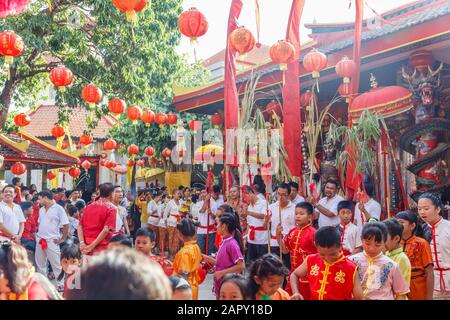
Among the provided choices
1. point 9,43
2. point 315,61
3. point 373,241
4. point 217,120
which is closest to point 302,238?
point 373,241

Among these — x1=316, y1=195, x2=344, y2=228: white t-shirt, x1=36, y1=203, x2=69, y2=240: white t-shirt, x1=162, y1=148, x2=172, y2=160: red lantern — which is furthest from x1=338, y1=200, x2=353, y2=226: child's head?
x1=162, y1=148, x2=172, y2=160: red lantern

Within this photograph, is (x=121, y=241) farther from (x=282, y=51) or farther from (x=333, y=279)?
(x=282, y=51)

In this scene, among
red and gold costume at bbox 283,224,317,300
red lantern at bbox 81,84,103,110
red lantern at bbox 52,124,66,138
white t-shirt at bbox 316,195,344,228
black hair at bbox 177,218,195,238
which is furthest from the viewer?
red lantern at bbox 52,124,66,138

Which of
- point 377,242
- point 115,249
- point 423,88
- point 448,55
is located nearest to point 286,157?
point 423,88

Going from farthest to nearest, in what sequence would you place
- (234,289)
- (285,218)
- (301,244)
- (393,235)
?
1. (285,218)
2. (301,244)
3. (393,235)
4. (234,289)

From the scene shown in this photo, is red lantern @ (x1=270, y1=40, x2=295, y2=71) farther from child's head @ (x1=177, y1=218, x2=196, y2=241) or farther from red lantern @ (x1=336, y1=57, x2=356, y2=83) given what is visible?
child's head @ (x1=177, y1=218, x2=196, y2=241)

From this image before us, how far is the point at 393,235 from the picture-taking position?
4145 mm

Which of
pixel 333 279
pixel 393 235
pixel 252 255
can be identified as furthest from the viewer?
pixel 252 255

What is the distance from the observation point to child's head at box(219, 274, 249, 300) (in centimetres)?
297

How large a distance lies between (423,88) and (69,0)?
7.36 meters

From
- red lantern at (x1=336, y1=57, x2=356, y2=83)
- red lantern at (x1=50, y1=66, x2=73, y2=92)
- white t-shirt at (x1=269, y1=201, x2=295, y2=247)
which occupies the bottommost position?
white t-shirt at (x1=269, y1=201, x2=295, y2=247)

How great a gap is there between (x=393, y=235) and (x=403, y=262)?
230 mm

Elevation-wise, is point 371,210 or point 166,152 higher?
point 166,152

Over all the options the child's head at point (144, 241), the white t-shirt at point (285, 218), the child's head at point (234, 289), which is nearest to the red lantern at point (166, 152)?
the white t-shirt at point (285, 218)
